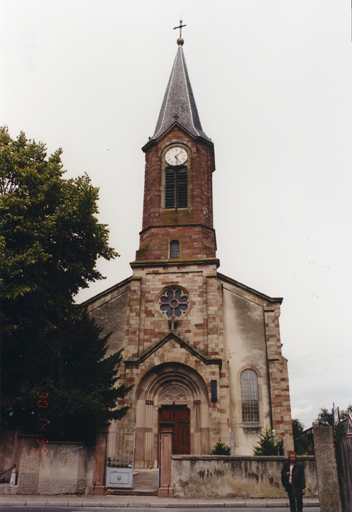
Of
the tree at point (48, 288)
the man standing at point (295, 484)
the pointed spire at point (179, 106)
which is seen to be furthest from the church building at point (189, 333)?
the man standing at point (295, 484)

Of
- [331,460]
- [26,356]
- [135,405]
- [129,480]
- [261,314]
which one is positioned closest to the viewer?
[331,460]

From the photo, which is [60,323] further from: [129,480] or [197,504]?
[197,504]

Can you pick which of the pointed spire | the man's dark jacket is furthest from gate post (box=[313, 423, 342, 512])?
the pointed spire

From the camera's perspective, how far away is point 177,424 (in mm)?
22578

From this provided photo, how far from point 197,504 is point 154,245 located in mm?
15861

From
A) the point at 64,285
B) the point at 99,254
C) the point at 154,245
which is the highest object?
the point at 154,245

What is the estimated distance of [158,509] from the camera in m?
12.6

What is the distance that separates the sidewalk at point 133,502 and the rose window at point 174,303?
445 inches

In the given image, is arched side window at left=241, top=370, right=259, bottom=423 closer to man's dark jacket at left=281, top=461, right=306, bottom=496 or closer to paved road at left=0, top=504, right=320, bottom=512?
paved road at left=0, top=504, right=320, bottom=512

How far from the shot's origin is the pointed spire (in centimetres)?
3114

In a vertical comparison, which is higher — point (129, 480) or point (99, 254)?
point (99, 254)

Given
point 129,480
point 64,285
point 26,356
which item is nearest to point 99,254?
point 64,285

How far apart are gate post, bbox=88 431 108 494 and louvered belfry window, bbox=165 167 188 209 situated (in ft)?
52.3

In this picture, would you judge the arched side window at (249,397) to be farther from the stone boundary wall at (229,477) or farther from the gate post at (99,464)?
the gate post at (99,464)
